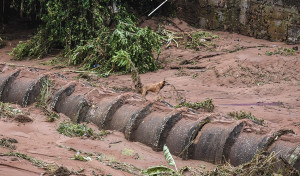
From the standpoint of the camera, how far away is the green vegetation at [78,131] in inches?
216

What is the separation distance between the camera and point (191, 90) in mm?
7754

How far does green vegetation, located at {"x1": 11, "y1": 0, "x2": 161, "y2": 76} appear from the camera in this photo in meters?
9.33

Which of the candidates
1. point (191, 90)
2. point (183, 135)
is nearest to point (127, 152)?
point (183, 135)

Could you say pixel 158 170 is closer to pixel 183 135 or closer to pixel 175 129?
pixel 183 135

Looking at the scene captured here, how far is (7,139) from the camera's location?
4.80 m

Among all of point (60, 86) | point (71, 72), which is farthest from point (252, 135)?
point (71, 72)

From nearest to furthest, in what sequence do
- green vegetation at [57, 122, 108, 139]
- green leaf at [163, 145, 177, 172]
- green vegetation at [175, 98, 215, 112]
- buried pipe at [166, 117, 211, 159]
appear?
green leaf at [163, 145, 177, 172], buried pipe at [166, 117, 211, 159], green vegetation at [57, 122, 108, 139], green vegetation at [175, 98, 215, 112]

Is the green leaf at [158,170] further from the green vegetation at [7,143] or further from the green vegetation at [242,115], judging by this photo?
the green vegetation at [242,115]

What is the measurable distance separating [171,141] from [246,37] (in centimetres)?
638

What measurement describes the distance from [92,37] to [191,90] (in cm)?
340

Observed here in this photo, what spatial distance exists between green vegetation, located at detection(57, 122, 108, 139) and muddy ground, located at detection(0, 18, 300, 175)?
0.30ft

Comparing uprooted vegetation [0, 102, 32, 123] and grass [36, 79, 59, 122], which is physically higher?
grass [36, 79, 59, 122]

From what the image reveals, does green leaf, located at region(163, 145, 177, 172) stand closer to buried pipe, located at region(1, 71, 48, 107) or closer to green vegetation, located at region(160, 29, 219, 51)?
buried pipe, located at region(1, 71, 48, 107)

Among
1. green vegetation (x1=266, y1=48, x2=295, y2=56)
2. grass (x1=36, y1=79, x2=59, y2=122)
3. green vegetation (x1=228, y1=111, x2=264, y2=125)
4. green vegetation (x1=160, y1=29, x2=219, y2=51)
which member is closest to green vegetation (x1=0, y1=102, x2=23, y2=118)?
grass (x1=36, y1=79, x2=59, y2=122)
